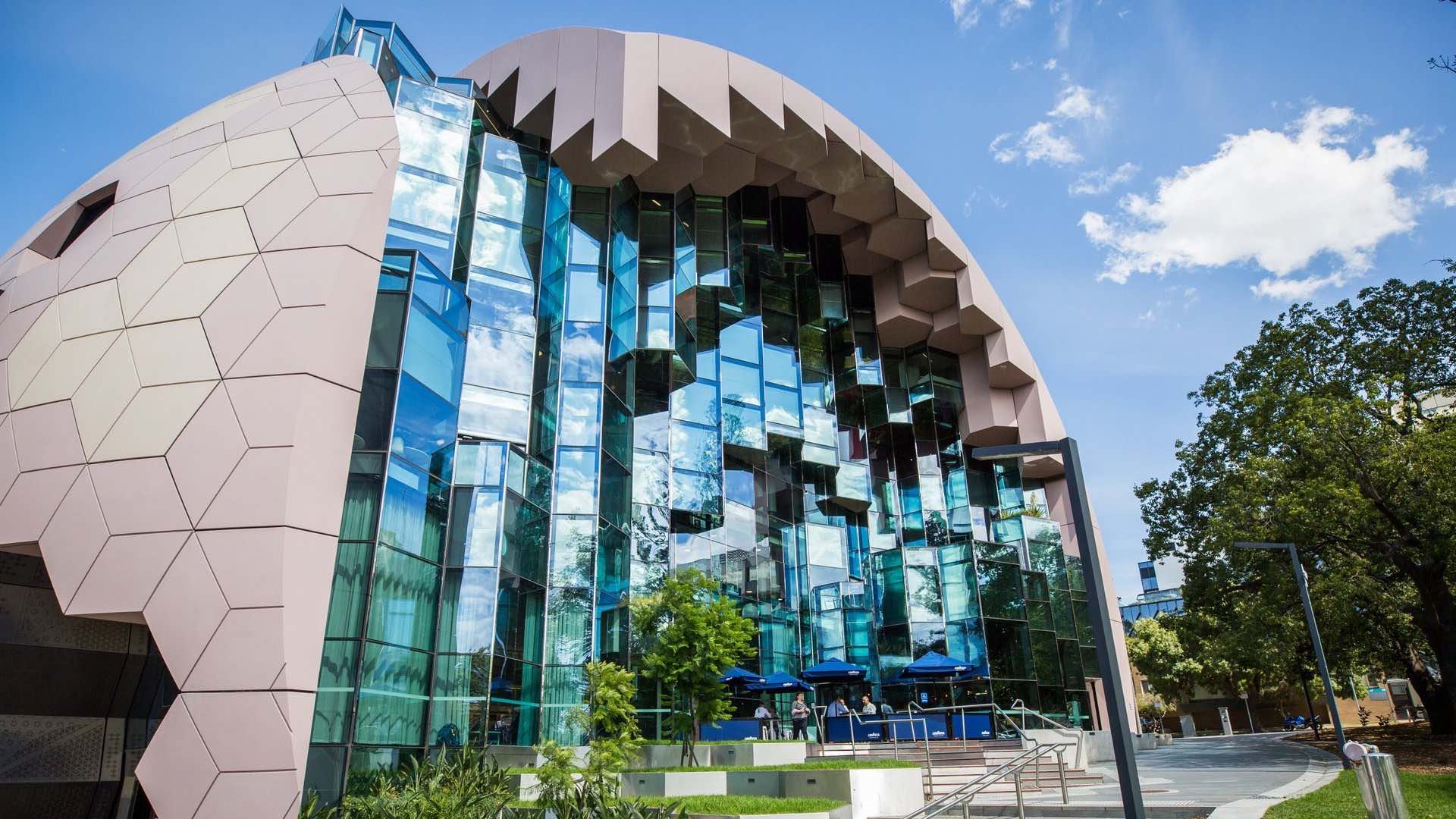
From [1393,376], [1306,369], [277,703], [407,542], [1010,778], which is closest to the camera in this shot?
[277,703]

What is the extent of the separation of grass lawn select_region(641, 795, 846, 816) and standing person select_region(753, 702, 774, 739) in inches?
333

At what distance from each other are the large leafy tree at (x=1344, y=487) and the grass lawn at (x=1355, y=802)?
6602mm

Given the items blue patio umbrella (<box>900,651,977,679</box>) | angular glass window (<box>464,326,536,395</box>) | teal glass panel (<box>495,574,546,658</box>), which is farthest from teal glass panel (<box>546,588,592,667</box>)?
blue patio umbrella (<box>900,651,977,679</box>)

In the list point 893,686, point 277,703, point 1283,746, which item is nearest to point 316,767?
point 277,703

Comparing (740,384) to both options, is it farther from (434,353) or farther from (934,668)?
(434,353)

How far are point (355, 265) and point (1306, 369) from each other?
25.9 meters

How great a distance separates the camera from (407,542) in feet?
50.5

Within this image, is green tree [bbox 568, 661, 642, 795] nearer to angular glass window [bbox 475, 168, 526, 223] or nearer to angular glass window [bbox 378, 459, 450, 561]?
angular glass window [bbox 378, 459, 450, 561]

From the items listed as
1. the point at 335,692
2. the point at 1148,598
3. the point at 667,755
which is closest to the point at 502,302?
the point at 335,692

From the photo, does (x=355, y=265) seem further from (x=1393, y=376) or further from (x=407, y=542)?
(x=1393, y=376)

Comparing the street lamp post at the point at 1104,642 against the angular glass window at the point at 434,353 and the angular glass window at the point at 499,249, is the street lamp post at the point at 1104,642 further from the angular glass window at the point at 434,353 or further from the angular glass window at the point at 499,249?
the angular glass window at the point at 499,249

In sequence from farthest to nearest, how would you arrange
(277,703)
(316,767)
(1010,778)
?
(1010,778) → (316,767) → (277,703)

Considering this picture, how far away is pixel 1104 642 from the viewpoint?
325 inches

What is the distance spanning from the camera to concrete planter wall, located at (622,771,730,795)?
16.3 metres
